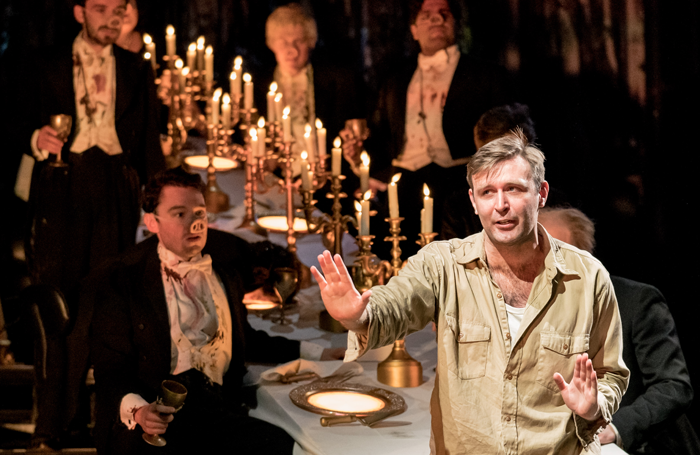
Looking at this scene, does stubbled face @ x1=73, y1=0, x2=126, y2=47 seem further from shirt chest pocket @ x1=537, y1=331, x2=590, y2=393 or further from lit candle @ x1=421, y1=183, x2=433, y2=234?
shirt chest pocket @ x1=537, y1=331, x2=590, y2=393

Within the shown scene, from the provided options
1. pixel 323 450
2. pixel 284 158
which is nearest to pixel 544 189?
pixel 323 450

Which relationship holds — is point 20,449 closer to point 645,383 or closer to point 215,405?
point 215,405

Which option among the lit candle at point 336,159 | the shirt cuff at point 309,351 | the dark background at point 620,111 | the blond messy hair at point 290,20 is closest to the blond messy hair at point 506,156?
the lit candle at point 336,159

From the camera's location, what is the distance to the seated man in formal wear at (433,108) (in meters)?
4.62

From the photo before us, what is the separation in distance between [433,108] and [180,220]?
82.6 inches

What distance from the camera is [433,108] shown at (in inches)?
188

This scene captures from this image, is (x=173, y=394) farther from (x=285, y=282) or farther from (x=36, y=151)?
(x=36, y=151)

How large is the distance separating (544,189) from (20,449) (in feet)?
9.27

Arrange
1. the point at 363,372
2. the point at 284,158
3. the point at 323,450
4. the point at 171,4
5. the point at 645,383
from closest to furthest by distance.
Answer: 1. the point at 323,450
2. the point at 645,383
3. the point at 363,372
4. the point at 284,158
5. the point at 171,4

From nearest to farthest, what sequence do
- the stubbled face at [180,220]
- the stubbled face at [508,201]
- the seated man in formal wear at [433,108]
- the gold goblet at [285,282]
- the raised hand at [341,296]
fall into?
the raised hand at [341,296]
the stubbled face at [508,201]
the stubbled face at [180,220]
the gold goblet at [285,282]
the seated man in formal wear at [433,108]

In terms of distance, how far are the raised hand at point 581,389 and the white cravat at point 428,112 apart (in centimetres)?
295

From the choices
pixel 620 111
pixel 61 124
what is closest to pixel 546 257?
pixel 61 124

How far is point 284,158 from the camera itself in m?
4.21

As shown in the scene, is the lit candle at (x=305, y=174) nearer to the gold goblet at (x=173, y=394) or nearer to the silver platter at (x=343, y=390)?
the silver platter at (x=343, y=390)
